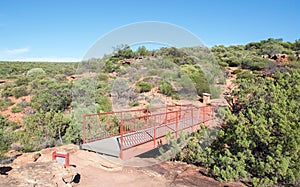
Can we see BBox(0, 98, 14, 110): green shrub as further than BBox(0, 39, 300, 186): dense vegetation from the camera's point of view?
Yes

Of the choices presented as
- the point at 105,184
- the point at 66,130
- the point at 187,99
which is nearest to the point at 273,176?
the point at 105,184

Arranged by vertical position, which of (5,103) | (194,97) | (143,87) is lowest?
(5,103)

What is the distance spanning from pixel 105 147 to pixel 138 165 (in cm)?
123

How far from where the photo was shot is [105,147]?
20.0 ft

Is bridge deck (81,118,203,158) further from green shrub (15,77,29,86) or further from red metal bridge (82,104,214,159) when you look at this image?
green shrub (15,77,29,86)

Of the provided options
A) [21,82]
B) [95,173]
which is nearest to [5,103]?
[21,82]

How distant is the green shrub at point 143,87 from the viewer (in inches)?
521

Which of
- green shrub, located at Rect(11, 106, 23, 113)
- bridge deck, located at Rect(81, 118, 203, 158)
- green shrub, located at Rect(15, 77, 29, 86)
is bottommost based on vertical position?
green shrub, located at Rect(11, 106, 23, 113)

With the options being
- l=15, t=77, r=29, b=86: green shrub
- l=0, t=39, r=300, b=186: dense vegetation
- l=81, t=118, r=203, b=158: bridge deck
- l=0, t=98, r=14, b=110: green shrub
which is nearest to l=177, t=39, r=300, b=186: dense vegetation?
l=0, t=39, r=300, b=186: dense vegetation

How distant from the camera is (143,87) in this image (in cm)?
1384

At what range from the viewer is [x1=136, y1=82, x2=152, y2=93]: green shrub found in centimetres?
1322

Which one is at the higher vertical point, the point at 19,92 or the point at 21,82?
the point at 21,82

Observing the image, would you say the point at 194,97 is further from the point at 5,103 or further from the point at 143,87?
the point at 5,103

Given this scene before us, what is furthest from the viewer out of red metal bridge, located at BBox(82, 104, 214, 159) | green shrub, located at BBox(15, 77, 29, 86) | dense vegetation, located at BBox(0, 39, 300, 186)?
green shrub, located at BBox(15, 77, 29, 86)
